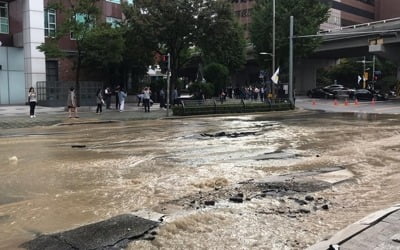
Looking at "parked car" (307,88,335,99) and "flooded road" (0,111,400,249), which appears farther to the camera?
"parked car" (307,88,335,99)

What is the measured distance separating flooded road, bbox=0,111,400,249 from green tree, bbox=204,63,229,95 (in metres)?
39.3

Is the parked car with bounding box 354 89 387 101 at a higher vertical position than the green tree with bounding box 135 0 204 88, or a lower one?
lower

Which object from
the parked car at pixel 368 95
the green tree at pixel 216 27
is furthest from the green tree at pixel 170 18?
the parked car at pixel 368 95

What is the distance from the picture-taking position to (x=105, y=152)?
14641mm

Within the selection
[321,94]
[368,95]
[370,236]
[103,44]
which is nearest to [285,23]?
[368,95]

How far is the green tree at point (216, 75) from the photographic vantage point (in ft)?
190

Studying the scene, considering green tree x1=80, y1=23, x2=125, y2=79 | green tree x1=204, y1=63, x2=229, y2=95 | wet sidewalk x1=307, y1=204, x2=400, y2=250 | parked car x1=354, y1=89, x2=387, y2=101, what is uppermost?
green tree x1=80, y1=23, x2=125, y2=79

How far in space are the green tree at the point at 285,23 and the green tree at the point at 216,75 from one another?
5.94 meters

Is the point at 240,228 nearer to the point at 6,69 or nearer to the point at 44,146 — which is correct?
the point at 44,146

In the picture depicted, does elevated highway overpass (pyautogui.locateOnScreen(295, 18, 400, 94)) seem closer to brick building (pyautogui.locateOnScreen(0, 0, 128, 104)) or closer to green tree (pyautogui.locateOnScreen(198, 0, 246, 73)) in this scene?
green tree (pyautogui.locateOnScreen(198, 0, 246, 73))

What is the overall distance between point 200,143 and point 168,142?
3.72 feet

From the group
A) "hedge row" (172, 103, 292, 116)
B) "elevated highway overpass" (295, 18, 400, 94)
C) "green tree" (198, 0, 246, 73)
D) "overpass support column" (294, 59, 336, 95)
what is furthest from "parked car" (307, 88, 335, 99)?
"green tree" (198, 0, 246, 73)

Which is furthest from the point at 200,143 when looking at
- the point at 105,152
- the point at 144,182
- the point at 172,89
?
the point at 172,89

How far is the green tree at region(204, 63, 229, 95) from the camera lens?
58.0 meters
